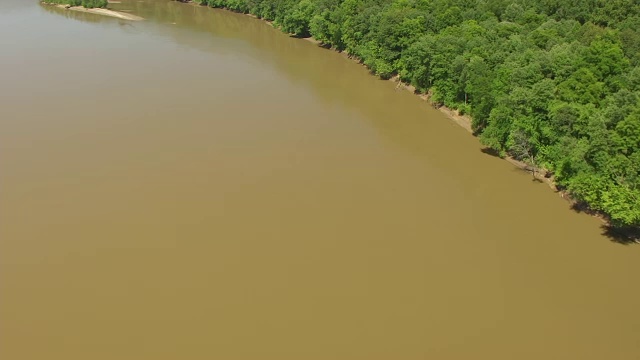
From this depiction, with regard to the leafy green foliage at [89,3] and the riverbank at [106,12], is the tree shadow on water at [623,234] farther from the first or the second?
the leafy green foliage at [89,3]

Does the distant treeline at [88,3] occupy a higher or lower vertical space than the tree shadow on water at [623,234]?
higher

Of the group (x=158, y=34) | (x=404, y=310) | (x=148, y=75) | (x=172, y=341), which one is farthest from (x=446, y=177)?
(x=158, y=34)

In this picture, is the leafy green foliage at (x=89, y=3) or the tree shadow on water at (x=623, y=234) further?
the leafy green foliage at (x=89, y=3)

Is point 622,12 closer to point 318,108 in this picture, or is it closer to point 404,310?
point 318,108

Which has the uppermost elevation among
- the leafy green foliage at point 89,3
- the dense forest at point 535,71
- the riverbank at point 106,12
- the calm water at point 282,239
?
the dense forest at point 535,71

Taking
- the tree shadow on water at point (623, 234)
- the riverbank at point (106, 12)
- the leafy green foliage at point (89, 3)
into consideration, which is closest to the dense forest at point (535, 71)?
the tree shadow on water at point (623, 234)

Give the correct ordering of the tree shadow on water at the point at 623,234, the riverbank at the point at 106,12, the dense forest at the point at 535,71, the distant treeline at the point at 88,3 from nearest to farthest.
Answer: the tree shadow on water at the point at 623,234
the dense forest at the point at 535,71
the riverbank at the point at 106,12
the distant treeline at the point at 88,3

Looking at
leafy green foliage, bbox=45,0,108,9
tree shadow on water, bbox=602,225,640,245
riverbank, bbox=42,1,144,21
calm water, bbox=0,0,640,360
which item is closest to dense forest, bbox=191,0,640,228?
tree shadow on water, bbox=602,225,640,245
